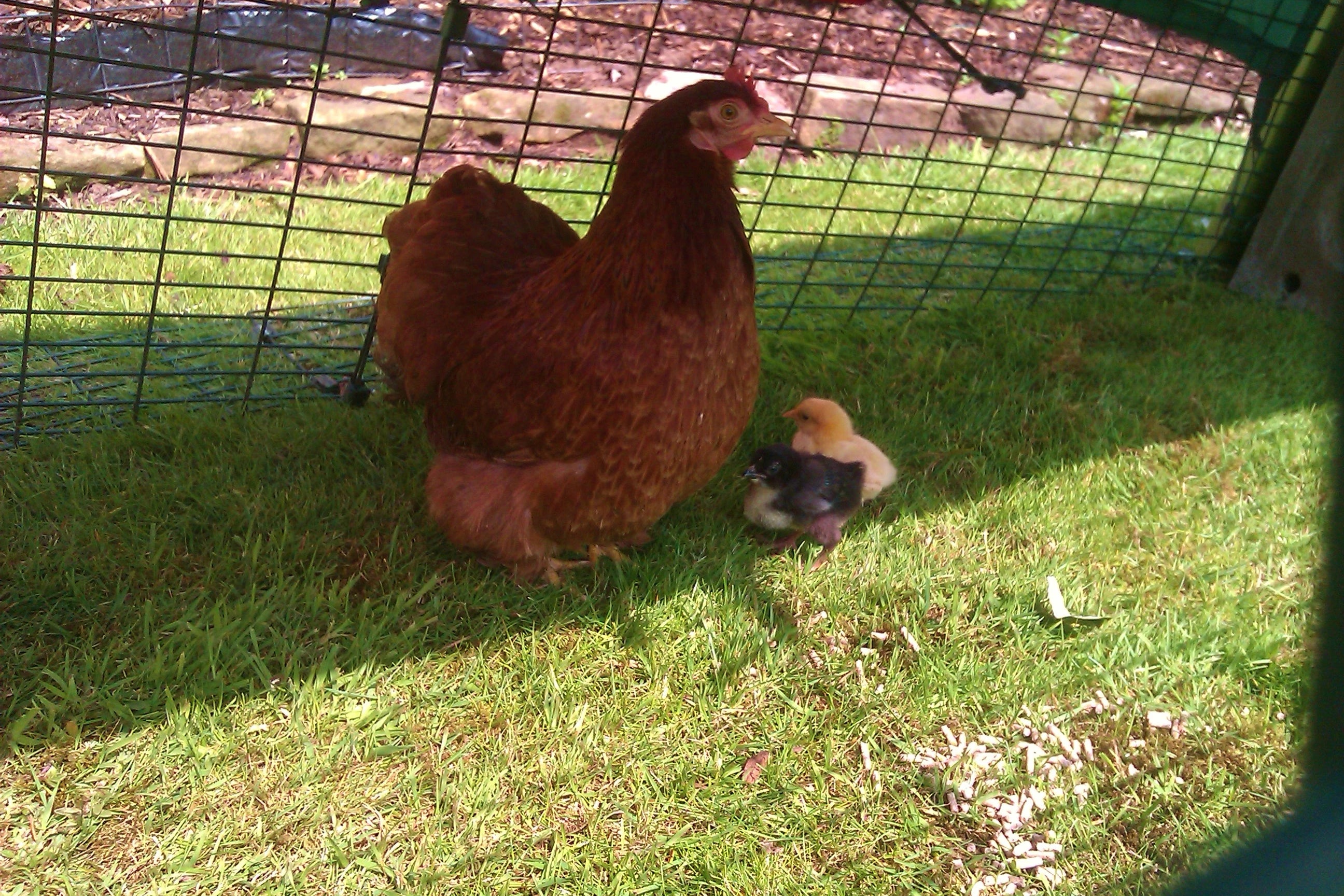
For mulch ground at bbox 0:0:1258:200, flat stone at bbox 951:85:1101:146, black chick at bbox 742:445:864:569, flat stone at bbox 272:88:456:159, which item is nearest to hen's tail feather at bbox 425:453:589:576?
black chick at bbox 742:445:864:569

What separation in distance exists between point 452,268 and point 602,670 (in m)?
1.22

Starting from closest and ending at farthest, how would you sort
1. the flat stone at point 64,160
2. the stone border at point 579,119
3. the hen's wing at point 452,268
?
the hen's wing at point 452,268, the flat stone at point 64,160, the stone border at point 579,119

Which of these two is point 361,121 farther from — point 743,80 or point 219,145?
point 743,80

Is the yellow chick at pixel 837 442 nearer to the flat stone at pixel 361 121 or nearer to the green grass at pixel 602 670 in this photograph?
the green grass at pixel 602 670

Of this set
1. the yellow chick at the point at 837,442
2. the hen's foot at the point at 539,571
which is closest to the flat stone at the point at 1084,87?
the yellow chick at the point at 837,442

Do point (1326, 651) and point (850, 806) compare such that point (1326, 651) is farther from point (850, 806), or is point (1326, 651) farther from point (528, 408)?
point (528, 408)

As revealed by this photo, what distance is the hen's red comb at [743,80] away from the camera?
232cm

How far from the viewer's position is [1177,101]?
6.75 metres

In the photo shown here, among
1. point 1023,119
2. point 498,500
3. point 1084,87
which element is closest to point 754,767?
point 498,500

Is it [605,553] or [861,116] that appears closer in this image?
[605,553]

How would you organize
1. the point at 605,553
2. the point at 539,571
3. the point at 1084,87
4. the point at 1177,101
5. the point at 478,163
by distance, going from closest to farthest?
the point at 539,571 → the point at 605,553 → the point at 478,163 → the point at 1084,87 → the point at 1177,101

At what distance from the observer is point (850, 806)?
2293mm

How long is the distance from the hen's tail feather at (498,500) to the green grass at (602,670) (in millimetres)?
165

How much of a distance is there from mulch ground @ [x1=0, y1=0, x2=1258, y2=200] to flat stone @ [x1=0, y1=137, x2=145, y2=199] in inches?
3.8
